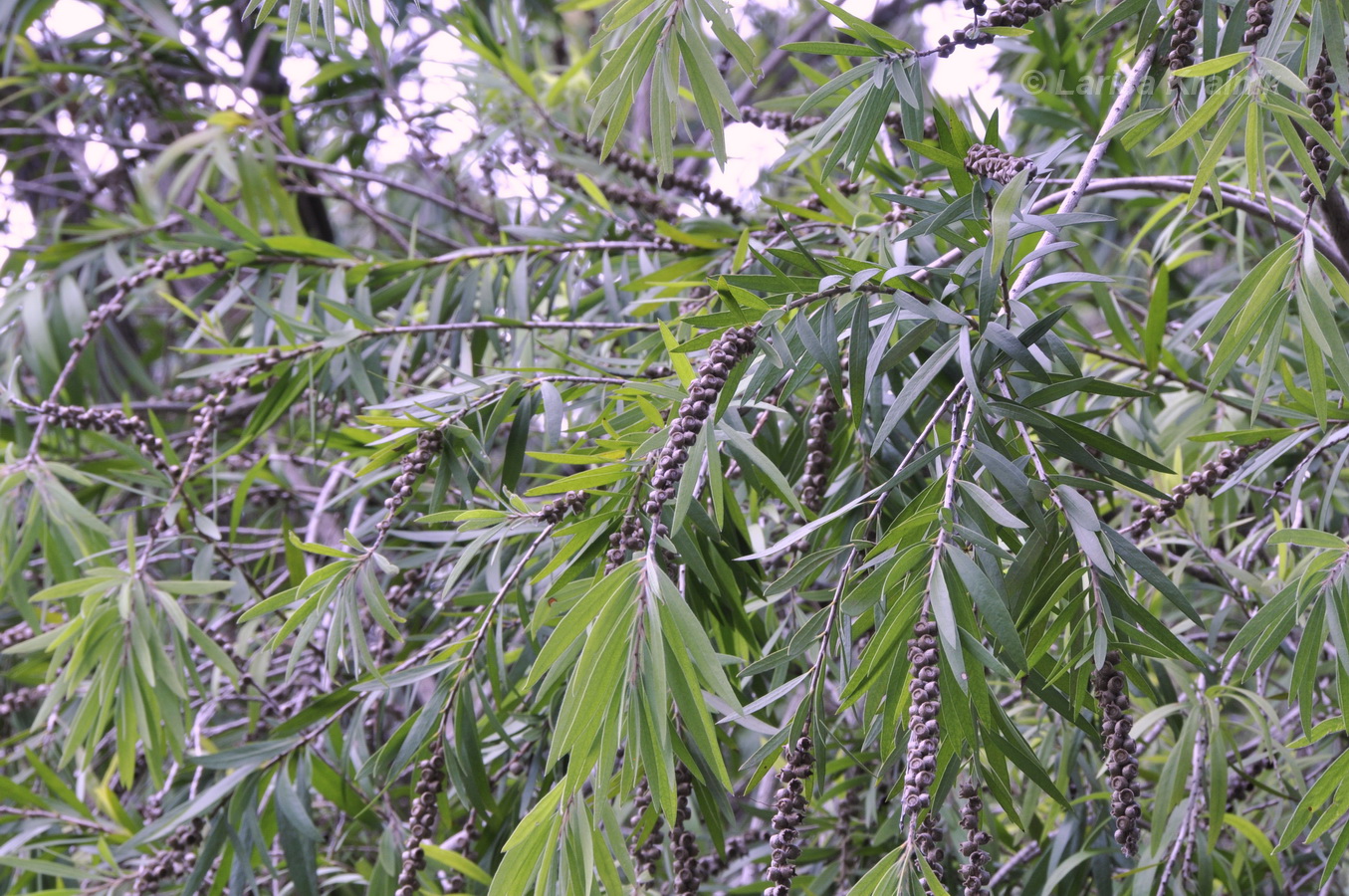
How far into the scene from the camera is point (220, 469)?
4.64 feet

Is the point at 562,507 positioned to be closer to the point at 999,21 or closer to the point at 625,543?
the point at 625,543

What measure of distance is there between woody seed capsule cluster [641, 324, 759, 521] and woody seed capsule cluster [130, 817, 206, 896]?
602 mm

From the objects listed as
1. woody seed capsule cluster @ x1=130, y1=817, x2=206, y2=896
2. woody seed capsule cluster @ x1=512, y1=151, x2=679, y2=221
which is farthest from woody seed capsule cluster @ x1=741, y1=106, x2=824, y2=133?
woody seed capsule cluster @ x1=130, y1=817, x2=206, y2=896

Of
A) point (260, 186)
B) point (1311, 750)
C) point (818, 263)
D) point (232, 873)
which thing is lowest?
point (1311, 750)

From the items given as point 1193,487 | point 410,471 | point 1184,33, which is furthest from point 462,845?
point 1184,33

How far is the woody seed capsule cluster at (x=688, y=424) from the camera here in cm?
50

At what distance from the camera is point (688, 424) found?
510 millimetres

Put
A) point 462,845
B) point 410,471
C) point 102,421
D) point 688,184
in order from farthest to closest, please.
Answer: point 688,184
point 102,421
point 462,845
point 410,471

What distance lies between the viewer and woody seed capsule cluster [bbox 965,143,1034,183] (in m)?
0.57

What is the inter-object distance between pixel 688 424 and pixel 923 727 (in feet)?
0.59

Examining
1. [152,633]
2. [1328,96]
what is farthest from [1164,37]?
[152,633]

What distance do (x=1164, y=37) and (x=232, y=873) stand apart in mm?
927

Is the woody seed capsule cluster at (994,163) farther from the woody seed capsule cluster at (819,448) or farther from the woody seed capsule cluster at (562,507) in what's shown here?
the woody seed capsule cluster at (562,507)

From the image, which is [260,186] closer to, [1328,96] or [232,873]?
[232,873]
